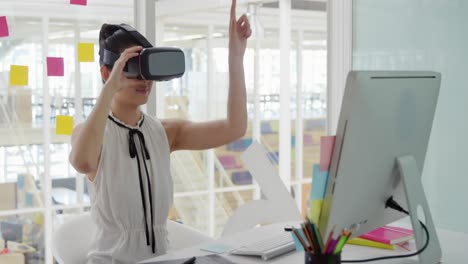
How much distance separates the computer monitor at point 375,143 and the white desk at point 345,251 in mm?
149

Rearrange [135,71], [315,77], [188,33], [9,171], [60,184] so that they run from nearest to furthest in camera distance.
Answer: [135,71]
[9,171]
[60,184]
[188,33]
[315,77]

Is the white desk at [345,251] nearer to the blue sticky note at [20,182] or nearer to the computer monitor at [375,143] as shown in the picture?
the computer monitor at [375,143]

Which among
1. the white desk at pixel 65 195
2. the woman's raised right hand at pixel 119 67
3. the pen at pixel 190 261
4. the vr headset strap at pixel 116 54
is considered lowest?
the white desk at pixel 65 195

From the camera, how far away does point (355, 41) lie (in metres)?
3.02

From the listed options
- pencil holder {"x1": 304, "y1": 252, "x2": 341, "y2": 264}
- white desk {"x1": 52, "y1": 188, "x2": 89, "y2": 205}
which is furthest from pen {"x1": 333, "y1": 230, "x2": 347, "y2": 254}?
white desk {"x1": 52, "y1": 188, "x2": 89, "y2": 205}

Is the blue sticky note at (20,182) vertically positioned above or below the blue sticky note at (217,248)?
below

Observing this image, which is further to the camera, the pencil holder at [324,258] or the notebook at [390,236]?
the notebook at [390,236]

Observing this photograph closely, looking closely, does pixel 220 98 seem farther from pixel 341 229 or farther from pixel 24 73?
pixel 341 229

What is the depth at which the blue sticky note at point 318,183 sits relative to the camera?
1336 mm

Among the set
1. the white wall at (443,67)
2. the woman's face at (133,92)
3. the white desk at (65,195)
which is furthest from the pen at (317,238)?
the white desk at (65,195)

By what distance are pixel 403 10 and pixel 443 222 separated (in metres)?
0.94

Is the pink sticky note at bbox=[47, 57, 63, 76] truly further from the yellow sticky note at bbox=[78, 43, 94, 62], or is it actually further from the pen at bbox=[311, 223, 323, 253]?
the pen at bbox=[311, 223, 323, 253]

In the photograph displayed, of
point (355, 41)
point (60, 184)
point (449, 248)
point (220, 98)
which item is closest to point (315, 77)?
point (220, 98)

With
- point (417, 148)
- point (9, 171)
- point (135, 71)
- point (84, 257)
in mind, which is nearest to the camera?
point (417, 148)
